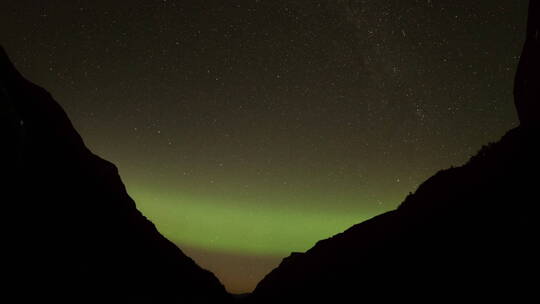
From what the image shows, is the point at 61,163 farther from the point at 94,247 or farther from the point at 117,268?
the point at 117,268

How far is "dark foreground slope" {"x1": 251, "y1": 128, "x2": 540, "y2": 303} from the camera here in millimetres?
13960

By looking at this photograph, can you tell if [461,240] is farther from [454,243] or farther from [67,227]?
[67,227]

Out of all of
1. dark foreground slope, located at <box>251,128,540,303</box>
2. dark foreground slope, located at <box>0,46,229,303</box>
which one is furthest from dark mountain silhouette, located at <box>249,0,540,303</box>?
dark foreground slope, located at <box>0,46,229,303</box>

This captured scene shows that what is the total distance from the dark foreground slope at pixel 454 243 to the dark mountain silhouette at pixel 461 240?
5 cm

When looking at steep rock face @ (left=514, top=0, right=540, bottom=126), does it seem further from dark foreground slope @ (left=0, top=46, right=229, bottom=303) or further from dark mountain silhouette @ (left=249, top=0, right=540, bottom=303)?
dark foreground slope @ (left=0, top=46, right=229, bottom=303)

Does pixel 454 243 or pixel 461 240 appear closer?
pixel 461 240

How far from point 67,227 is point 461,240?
22575mm

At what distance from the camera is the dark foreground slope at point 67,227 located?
13969 millimetres

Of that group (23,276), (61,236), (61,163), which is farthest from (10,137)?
(61,163)

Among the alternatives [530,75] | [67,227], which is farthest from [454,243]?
[67,227]

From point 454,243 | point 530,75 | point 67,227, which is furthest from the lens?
point 530,75

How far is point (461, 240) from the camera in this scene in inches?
682

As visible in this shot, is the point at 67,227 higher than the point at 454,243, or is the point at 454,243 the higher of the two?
the point at 67,227

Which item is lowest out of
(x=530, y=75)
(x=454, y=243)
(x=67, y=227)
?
(x=454, y=243)
